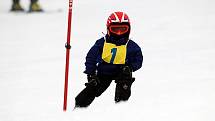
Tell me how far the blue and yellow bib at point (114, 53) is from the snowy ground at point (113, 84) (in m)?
0.60

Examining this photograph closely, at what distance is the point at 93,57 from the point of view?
20.8ft

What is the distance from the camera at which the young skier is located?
619cm

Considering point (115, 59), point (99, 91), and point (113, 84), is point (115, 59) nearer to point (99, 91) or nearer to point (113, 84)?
point (99, 91)

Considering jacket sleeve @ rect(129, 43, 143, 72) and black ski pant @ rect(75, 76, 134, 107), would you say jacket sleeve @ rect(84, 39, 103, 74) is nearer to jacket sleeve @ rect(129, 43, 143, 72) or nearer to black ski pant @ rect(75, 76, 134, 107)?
black ski pant @ rect(75, 76, 134, 107)

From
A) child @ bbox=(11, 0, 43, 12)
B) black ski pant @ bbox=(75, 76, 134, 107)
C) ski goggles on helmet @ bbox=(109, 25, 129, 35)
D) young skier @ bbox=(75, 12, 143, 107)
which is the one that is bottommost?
child @ bbox=(11, 0, 43, 12)

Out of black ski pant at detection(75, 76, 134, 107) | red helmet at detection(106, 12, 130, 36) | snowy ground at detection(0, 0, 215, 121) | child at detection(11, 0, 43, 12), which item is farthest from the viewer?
child at detection(11, 0, 43, 12)

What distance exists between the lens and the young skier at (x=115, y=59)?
244 inches

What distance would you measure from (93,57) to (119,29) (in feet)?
1.43

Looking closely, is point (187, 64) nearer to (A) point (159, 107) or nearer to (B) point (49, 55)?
(B) point (49, 55)

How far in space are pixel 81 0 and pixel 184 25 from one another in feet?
27.8

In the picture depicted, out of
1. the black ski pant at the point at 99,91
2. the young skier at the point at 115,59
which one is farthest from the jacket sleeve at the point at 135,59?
the black ski pant at the point at 99,91

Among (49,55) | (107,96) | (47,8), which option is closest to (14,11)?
(47,8)

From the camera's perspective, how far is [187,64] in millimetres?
12172

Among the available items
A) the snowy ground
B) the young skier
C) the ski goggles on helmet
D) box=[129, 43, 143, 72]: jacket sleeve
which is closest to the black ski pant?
the young skier
